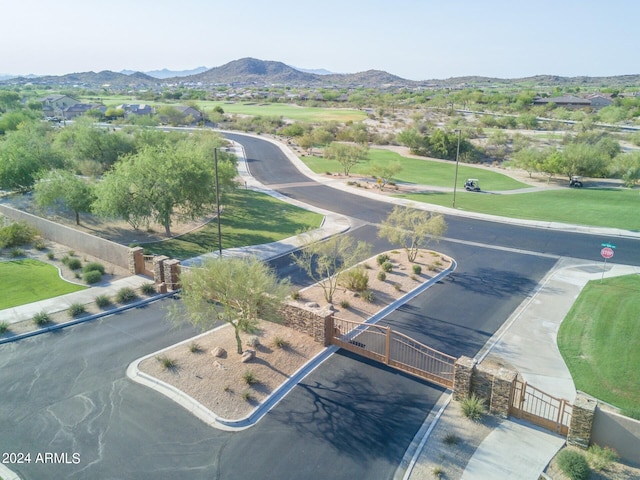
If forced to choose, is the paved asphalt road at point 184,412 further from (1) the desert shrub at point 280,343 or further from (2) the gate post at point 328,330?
(1) the desert shrub at point 280,343

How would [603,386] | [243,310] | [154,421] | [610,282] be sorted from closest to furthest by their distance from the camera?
[154,421] < [603,386] < [243,310] < [610,282]

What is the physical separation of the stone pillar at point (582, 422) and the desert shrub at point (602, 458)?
40cm

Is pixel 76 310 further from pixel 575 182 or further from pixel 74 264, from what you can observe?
pixel 575 182

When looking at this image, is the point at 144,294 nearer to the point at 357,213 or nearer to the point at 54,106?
the point at 357,213

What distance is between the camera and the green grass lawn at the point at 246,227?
105 ft

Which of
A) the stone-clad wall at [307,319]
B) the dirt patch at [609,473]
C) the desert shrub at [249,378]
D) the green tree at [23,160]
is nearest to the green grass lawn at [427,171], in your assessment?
the green tree at [23,160]

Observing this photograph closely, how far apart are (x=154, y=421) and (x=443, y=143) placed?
69518 mm

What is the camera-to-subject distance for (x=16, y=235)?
32094 millimetres

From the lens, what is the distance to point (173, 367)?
58.1ft

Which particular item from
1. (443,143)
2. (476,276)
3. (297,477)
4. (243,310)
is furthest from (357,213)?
(443,143)

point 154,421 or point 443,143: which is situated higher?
point 443,143

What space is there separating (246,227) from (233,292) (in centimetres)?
2032

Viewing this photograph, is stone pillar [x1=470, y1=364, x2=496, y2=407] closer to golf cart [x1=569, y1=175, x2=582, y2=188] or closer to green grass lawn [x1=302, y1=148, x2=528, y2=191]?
green grass lawn [x1=302, y1=148, x2=528, y2=191]

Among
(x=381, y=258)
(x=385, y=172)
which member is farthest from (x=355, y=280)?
(x=385, y=172)
